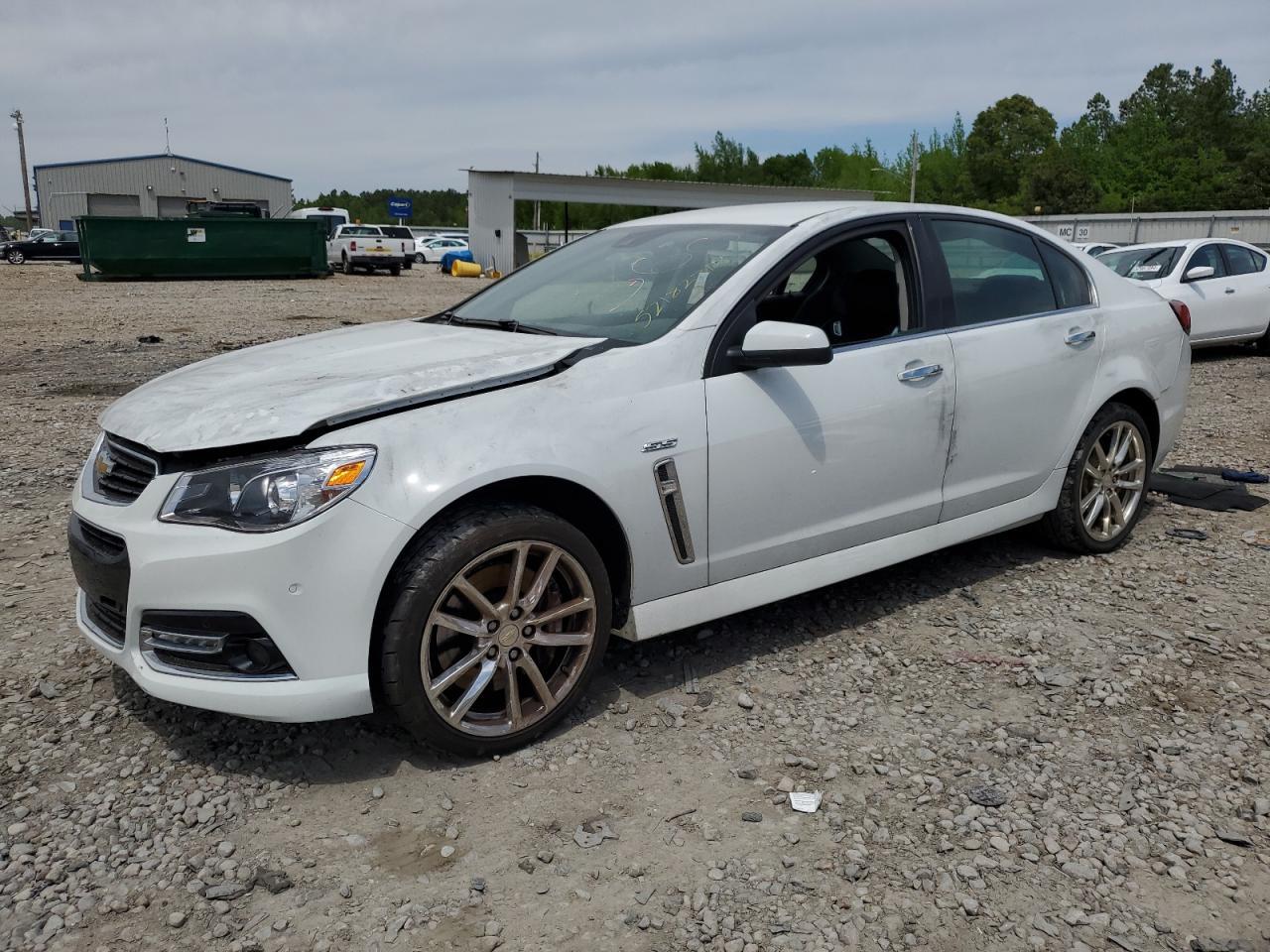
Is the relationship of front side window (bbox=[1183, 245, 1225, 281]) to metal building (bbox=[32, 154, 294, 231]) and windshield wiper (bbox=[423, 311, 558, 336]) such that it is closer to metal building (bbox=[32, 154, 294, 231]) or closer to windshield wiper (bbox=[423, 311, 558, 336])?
windshield wiper (bbox=[423, 311, 558, 336])

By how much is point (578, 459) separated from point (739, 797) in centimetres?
112

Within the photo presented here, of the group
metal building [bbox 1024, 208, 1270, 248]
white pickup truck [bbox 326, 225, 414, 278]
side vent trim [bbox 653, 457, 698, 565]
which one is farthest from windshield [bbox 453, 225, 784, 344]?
white pickup truck [bbox 326, 225, 414, 278]

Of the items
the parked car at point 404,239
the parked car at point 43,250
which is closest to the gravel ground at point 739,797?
the parked car at point 404,239

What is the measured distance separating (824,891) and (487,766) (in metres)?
1.11

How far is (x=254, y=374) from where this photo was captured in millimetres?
3408

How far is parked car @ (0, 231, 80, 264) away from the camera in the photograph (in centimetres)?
3853

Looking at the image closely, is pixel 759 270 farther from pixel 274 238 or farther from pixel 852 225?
pixel 274 238

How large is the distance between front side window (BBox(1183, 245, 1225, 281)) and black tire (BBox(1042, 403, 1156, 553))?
26.4ft

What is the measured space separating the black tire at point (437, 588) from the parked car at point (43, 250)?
4286 cm

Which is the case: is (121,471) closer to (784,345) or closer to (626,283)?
(626,283)

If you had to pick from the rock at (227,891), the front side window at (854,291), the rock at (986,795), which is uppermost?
the front side window at (854,291)

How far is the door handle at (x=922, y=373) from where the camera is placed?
3.95 meters

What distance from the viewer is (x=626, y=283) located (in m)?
3.98

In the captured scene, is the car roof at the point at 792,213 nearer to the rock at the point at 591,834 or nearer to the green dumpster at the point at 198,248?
the rock at the point at 591,834
